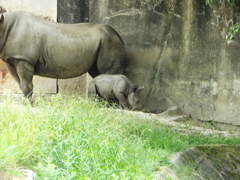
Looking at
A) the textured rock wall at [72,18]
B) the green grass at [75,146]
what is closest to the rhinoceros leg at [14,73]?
the textured rock wall at [72,18]

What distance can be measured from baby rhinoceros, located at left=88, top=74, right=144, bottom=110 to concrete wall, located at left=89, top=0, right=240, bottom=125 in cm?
109

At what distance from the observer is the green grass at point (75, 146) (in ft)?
13.8

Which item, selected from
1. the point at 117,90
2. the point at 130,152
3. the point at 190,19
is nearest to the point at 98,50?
the point at 117,90

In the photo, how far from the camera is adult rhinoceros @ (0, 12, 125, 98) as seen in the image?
334 inches

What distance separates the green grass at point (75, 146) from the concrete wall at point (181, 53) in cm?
322

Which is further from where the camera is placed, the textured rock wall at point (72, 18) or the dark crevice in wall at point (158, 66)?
the textured rock wall at point (72, 18)

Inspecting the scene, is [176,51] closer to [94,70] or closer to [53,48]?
[94,70]

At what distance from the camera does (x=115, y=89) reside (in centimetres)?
886

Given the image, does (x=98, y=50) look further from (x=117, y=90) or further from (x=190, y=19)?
(x=190, y=19)

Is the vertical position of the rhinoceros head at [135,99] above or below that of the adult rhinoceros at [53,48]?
below

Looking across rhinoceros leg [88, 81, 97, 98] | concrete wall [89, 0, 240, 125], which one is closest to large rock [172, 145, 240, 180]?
concrete wall [89, 0, 240, 125]

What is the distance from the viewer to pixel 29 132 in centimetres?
469

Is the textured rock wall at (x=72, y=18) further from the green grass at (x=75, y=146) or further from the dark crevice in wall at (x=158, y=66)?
the green grass at (x=75, y=146)

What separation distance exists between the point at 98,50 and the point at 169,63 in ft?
4.98
